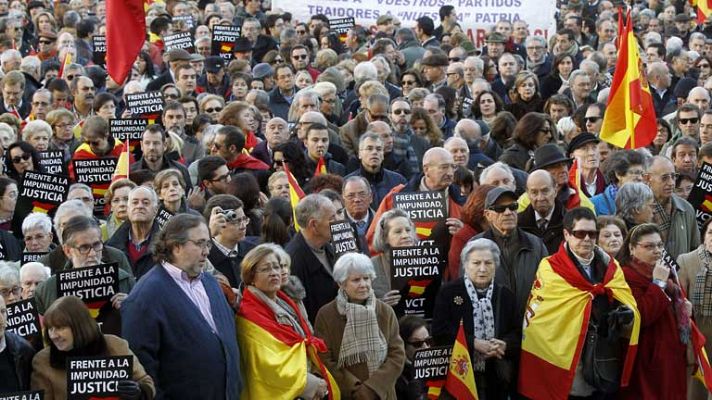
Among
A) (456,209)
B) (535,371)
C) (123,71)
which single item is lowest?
(535,371)

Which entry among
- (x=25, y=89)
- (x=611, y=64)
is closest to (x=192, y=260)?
(x=25, y=89)

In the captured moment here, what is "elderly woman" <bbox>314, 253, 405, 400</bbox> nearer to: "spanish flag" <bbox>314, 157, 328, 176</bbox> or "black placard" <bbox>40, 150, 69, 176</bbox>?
"spanish flag" <bbox>314, 157, 328, 176</bbox>

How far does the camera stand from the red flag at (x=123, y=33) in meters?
14.6

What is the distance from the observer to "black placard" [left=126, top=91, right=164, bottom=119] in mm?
15452

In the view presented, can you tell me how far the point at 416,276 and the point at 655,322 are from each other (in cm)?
164

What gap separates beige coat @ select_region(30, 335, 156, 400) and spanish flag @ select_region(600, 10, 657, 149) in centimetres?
682

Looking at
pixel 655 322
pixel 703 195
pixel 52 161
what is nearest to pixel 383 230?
pixel 655 322

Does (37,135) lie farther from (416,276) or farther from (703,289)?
(703,289)

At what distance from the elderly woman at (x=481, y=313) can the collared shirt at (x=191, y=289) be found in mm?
1989

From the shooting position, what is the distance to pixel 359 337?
31.6 ft

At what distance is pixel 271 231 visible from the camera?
10.9 m

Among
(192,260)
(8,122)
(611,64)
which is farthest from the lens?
(611,64)

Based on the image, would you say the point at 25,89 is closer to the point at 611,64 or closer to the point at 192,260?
the point at 611,64

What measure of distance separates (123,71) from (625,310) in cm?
610
